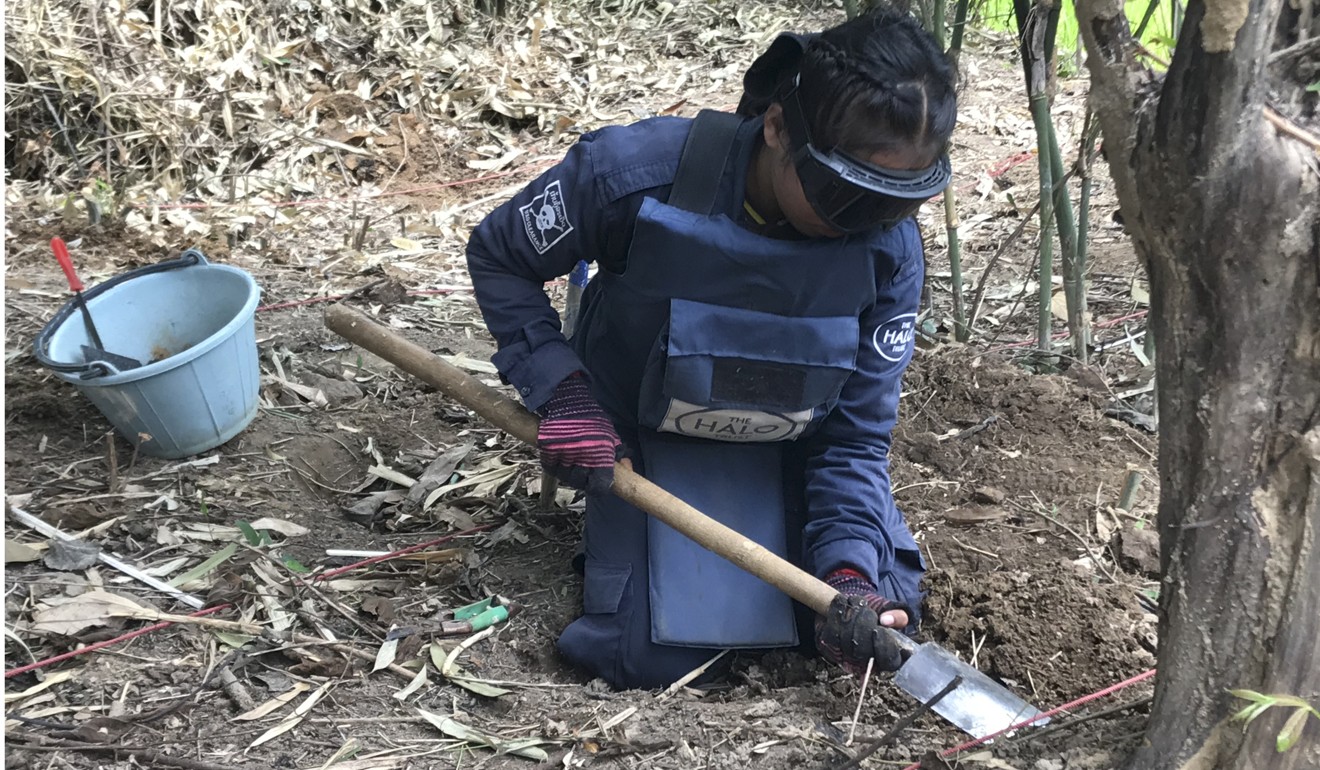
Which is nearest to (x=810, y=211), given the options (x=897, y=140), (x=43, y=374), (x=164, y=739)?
(x=897, y=140)

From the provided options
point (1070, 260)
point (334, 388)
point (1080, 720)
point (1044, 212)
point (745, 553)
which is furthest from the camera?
point (334, 388)

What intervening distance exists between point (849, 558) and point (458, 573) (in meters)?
1.02

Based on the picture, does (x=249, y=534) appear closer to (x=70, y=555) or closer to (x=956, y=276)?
(x=70, y=555)

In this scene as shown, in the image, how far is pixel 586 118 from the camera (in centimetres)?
654

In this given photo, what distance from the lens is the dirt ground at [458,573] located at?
2.02 meters

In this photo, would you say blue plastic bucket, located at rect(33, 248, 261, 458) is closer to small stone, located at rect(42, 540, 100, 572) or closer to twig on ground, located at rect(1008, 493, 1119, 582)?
small stone, located at rect(42, 540, 100, 572)

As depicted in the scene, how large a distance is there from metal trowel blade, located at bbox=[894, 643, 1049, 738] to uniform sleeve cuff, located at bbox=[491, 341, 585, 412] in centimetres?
96

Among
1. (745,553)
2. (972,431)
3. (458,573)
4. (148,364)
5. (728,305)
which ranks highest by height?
(728,305)

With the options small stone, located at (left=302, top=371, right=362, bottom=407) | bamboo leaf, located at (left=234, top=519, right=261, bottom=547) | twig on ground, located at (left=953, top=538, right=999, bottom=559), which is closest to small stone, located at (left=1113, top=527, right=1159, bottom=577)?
twig on ground, located at (left=953, top=538, right=999, bottom=559)

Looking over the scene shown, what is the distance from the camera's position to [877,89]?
76.0 inches

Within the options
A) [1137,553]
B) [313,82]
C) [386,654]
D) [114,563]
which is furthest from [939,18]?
[313,82]

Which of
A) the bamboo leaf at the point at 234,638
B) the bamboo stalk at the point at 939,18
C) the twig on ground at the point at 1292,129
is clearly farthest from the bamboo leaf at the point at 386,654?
the bamboo stalk at the point at 939,18

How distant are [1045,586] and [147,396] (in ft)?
7.58

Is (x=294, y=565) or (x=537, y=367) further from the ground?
(x=537, y=367)
